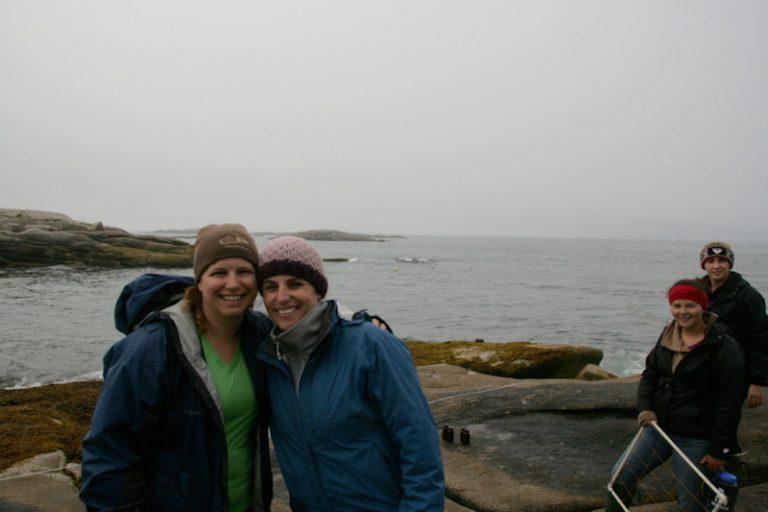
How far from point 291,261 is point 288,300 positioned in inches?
Result: 8.1

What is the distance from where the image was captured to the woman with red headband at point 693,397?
4293 mm

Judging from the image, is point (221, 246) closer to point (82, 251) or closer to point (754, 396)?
point (754, 396)

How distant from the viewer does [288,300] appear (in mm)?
2717

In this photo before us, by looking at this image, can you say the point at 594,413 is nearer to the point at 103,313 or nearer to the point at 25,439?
the point at 25,439

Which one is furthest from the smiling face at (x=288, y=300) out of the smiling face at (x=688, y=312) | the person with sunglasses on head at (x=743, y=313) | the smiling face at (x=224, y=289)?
the person with sunglasses on head at (x=743, y=313)

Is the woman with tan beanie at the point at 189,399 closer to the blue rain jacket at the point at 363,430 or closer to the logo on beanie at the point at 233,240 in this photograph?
the logo on beanie at the point at 233,240

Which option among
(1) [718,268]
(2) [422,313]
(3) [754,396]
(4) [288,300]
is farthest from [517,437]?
(2) [422,313]

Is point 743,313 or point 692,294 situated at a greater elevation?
point 692,294

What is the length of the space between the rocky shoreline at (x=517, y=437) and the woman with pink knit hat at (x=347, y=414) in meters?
2.97

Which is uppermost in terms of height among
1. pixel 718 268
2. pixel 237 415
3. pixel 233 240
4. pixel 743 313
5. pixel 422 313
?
pixel 233 240

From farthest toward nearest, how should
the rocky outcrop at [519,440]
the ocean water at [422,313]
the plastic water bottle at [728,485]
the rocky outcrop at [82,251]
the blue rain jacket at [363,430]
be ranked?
the rocky outcrop at [82,251] < the ocean water at [422,313] < the rocky outcrop at [519,440] < the plastic water bottle at [728,485] < the blue rain jacket at [363,430]

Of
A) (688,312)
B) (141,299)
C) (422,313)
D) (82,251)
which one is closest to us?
(141,299)

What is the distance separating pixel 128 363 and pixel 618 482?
4.65 m

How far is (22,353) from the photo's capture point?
646 inches
